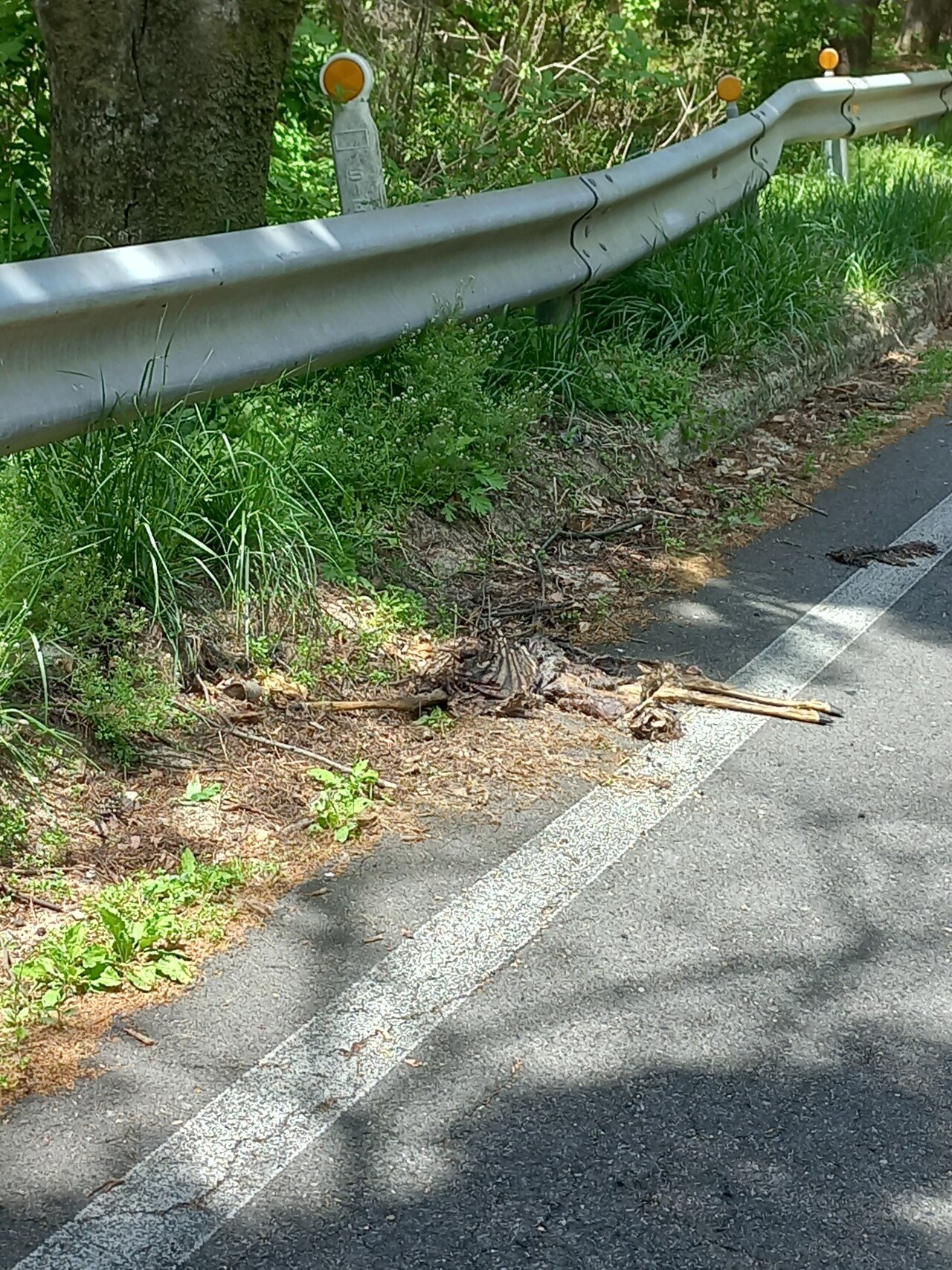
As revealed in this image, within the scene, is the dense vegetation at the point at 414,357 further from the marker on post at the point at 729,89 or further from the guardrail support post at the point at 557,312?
the marker on post at the point at 729,89

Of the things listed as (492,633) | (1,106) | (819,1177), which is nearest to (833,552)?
(492,633)

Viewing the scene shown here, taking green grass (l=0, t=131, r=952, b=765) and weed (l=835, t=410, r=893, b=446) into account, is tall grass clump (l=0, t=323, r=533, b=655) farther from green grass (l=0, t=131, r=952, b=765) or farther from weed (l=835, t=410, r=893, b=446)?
weed (l=835, t=410, r=893, b=446)

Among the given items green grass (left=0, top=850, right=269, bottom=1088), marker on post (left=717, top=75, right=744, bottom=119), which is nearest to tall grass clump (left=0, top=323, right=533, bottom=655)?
green grass (left=0, top=850, right=269, bottom=1088)

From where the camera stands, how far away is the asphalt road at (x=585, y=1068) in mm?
2131

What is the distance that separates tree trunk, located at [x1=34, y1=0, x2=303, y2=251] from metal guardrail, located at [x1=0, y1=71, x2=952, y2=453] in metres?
0.52

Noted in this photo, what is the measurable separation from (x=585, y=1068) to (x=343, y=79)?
371 centimetres

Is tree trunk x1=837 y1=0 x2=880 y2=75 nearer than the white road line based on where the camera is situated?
No

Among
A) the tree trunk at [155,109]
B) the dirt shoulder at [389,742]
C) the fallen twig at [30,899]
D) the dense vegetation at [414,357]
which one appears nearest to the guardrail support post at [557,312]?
the dense vegetation at [414,357]

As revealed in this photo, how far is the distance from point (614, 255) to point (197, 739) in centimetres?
334

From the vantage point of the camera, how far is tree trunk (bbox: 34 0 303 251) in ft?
15.0

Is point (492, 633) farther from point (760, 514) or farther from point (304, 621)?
point (760, 514)

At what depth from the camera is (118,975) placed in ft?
8.87

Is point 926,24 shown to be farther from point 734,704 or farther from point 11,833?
point 11,833

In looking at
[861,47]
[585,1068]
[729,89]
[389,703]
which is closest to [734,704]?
[389,703]
